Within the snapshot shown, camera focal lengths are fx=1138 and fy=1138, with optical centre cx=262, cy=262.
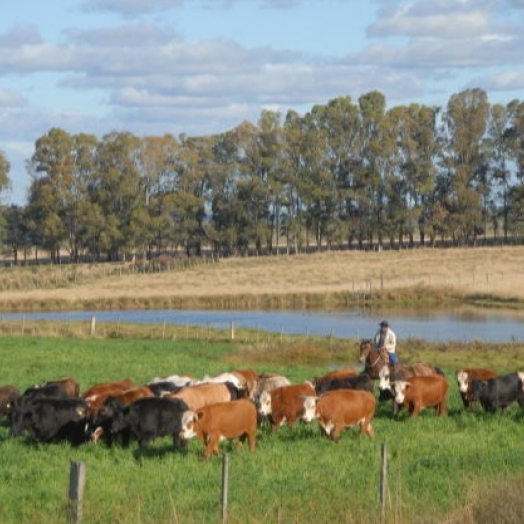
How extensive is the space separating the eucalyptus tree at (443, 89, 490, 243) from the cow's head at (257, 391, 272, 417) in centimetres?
9174

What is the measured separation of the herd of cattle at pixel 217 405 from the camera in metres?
18.6

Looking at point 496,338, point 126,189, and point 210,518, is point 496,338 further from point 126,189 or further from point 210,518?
point 126,189

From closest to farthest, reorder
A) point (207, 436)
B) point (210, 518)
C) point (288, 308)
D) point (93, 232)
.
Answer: point (210, 518), point (207, 436), point (288, 308), point (93, 232)

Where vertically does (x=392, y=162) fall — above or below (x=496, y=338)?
above

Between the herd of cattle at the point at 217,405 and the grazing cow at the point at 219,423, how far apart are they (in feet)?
0.05

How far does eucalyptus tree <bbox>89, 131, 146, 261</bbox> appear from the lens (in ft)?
354

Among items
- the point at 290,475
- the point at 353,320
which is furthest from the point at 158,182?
the point at 290,475

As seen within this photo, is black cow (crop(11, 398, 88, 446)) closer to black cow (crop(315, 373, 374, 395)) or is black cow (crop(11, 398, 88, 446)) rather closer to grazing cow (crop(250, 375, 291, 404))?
grazing cow (crop(250, 375, 291, 404))

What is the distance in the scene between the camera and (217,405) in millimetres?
18453

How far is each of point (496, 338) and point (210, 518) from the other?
3489cm

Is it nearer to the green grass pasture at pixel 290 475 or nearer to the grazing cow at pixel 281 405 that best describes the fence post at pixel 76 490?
the green grass pasture at pixel 290 475

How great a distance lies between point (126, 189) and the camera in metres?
109

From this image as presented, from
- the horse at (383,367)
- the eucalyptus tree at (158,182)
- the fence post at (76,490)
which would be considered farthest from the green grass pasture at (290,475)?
the eucalyptus tree at (158,182)

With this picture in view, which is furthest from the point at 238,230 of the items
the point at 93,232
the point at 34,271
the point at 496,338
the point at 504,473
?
the point at 504,473
